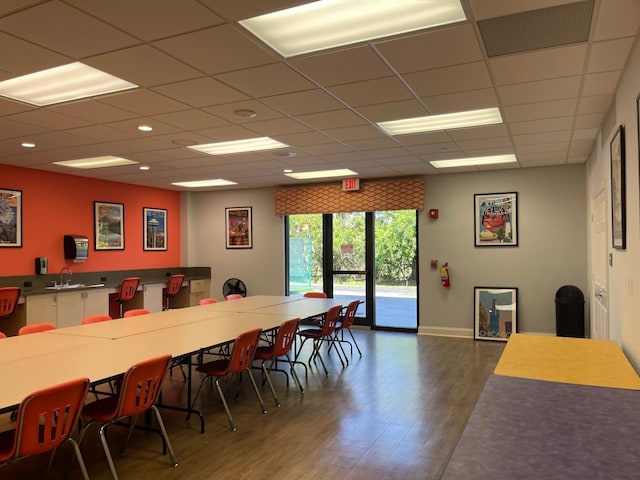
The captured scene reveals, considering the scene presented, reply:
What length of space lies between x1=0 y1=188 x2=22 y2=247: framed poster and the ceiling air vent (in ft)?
22.7

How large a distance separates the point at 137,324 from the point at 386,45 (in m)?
3.60

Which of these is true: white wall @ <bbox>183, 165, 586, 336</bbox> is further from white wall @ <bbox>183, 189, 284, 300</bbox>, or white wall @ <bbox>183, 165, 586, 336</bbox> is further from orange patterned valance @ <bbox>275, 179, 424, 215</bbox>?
white wall @ <bbox>183, 189, 284, 300</bbox>

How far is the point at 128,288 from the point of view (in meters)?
7.97

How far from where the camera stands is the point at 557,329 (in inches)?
271

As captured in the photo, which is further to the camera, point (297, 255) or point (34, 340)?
point (297, 255)

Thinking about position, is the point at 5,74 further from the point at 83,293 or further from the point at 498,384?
the point at 83,293

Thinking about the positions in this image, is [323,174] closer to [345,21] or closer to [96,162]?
[96,162]

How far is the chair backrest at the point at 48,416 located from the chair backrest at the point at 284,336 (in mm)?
2191

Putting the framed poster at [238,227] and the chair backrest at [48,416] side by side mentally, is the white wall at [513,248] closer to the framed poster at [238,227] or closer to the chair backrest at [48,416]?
the framed poster at [238,227]

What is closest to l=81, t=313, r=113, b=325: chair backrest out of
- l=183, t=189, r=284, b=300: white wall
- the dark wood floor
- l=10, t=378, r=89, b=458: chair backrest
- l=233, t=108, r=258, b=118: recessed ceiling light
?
the dark wood floor

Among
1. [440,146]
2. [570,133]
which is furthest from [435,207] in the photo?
[570,133]

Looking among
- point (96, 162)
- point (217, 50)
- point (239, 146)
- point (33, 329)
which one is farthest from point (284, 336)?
point (96, 162)

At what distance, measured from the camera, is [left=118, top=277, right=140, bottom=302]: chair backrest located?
7872 mm

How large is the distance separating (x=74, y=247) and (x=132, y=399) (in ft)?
17.9
